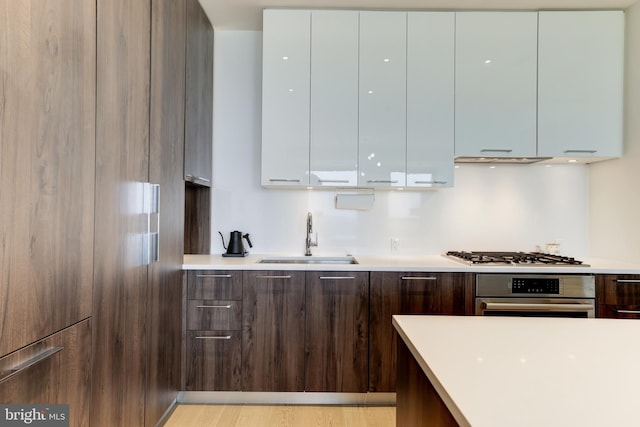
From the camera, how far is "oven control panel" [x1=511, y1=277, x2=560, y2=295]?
2.27m

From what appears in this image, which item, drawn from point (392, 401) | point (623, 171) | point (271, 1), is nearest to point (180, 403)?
point (392, 401)

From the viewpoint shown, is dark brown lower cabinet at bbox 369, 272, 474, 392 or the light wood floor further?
dark brown lower cabinet at bbox 369, 272, 474, 392

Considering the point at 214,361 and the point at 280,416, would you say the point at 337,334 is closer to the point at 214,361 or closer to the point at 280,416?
the point at 280,416

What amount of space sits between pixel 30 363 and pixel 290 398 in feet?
5.44

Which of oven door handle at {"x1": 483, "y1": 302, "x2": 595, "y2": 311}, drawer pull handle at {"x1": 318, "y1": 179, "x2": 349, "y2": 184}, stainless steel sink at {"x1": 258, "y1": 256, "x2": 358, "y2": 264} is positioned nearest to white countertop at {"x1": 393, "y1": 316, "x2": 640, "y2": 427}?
oven door handle at {"x1": 483, "y1": 302, "x2": 595, "y2": 311}

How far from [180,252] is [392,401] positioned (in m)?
1.67

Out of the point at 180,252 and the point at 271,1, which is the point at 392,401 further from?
the point at 271,1

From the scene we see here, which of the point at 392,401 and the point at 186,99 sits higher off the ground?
the point at 186,99

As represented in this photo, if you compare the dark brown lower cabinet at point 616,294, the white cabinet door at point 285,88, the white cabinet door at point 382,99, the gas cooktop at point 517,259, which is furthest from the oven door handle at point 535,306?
the white cabinet door at point 285,88

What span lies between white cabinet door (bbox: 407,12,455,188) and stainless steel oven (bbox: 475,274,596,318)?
2.46 ft

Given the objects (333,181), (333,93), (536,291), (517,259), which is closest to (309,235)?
(333,181)

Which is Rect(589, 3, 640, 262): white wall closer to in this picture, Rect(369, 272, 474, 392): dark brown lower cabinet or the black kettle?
Rect(369, 272, 474, 392): dark brown lower cabinet

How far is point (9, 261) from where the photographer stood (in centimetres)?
97

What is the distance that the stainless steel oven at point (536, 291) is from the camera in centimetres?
227
